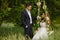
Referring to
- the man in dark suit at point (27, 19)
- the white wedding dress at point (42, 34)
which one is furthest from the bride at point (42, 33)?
the man in dark suit at point (27, 19)

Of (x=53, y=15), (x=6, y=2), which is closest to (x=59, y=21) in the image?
(x=53, y=15)

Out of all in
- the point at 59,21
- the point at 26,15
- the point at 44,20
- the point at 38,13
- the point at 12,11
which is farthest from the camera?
the point at 59,21

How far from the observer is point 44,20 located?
38.5 feet

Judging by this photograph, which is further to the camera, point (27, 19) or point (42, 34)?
point (42, 34)

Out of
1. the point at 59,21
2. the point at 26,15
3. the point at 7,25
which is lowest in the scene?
the point at 59,21

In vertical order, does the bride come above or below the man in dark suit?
below

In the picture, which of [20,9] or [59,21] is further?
[59,21]

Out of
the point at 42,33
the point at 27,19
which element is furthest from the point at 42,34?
the point at 27,19

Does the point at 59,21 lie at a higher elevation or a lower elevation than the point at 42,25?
lower

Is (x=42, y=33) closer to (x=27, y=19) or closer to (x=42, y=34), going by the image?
(x=42, y=34)

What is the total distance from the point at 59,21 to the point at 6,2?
10.7 metres

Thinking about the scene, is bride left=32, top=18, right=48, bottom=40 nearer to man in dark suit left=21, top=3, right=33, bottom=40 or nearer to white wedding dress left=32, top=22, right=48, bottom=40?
white wedding dress left=32, top=22, right=48, bottom=40

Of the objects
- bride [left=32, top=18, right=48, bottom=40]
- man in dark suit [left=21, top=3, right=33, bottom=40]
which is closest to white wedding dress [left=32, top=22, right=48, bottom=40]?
bride [left=32, top=18, right=48, bottom=40]

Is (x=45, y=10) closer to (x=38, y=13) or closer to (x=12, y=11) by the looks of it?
(x=38, y=13)
